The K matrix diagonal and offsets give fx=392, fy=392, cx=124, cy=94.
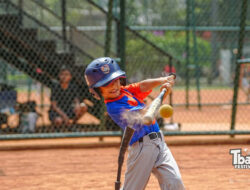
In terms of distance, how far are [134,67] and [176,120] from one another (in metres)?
1.67

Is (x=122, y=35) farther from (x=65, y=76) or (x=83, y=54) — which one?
(x=83, y=54)

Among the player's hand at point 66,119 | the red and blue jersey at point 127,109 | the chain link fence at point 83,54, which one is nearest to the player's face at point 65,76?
the chain link fence at point 83,54

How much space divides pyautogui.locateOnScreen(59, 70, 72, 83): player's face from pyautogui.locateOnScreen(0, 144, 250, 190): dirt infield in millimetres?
1541

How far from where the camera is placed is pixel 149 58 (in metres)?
8.90

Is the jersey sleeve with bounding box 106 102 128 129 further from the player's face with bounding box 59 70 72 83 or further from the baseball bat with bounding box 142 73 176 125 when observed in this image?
the player's face with bounding box 59 70 72 83

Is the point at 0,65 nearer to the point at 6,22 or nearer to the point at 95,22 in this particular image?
the point at 6,22

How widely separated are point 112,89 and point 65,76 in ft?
14.6

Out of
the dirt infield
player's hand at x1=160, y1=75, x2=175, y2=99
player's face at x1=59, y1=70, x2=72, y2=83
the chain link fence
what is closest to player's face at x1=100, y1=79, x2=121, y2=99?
player's hand at x1=160, y1=75, x2=175, y2=99

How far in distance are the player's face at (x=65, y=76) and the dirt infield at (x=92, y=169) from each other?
1541mm

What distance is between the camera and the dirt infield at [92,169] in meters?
4.18

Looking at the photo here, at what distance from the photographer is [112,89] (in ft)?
9.52

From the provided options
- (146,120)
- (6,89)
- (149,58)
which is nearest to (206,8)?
(149,58)

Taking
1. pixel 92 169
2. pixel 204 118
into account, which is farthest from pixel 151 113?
pixel 204 118

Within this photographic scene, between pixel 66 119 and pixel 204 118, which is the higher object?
pixel 66 119
